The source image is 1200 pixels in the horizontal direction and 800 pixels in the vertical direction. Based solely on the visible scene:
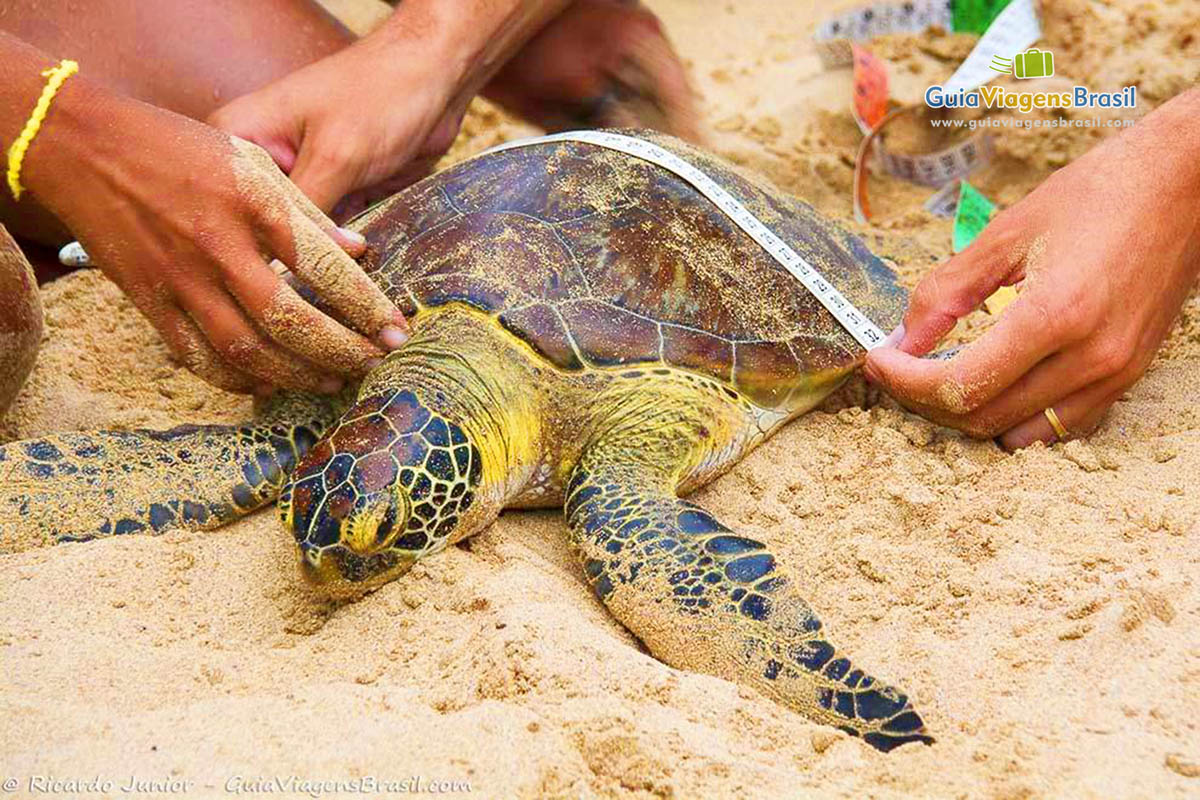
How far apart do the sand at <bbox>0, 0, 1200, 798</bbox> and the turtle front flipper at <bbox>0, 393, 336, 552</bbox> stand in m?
0.06

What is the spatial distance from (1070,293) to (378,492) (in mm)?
1252

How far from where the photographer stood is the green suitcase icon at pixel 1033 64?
3879 millimetres

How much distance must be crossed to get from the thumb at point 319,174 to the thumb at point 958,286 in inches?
50.8

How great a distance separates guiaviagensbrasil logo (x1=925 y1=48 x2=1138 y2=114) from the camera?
3.67m

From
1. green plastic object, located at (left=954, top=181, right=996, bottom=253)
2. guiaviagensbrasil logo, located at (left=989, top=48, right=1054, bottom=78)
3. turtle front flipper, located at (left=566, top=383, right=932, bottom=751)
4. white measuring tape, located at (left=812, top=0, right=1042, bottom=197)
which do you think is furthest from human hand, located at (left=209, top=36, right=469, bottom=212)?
guiaviagensbrasil logo, located at (left=989, top=48, right=1054, bottom=78)

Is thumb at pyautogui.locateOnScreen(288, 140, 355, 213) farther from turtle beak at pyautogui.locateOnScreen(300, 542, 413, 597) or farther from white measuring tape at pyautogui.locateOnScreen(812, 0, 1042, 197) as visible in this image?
white measuring tape at pyautogui.locateOnScreen(812, 0, 1042, 197)

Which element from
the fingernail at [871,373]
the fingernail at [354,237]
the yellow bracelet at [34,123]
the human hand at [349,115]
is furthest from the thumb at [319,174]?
the fingernail at [871,373]

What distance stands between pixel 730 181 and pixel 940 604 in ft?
3.98

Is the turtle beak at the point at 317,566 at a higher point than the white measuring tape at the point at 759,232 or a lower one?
lower

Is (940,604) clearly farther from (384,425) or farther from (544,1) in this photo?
Result: (544,1)

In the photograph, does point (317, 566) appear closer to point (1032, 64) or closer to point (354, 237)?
point (354, 237)

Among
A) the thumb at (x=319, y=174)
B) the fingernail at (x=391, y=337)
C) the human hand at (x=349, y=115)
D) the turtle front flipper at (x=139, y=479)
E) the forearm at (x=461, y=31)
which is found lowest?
the turtle front flipper at (x=139, y=479)

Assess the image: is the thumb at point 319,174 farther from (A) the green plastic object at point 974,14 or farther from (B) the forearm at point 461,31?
(A) the green plastic object at point 974,14

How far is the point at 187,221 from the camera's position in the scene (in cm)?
183
